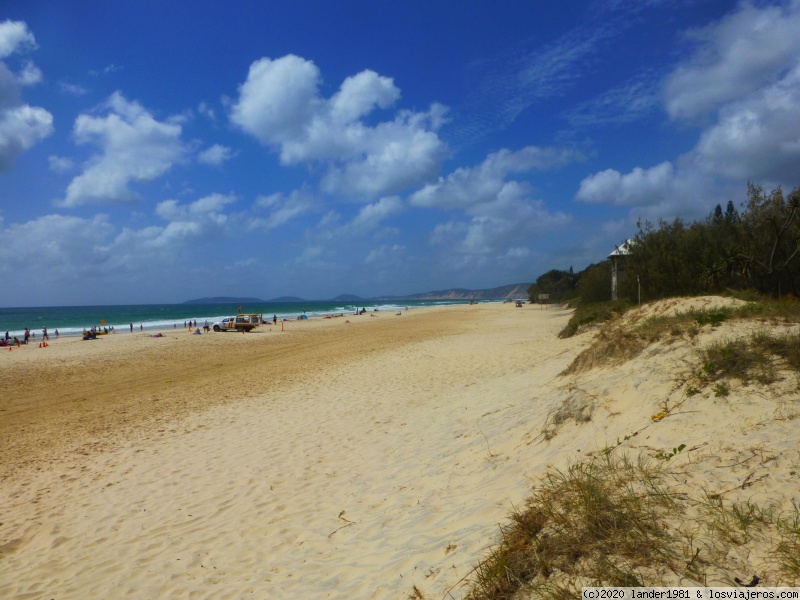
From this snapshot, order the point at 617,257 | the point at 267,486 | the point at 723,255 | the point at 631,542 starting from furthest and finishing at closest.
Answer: the point at 617,257 → the point at 723,255 → the point at 267,486 → the point at 631,542

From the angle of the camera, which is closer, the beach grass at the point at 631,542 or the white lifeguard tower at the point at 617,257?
the beach grass at the point at 631,542

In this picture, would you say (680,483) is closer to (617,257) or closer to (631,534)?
(631,534)

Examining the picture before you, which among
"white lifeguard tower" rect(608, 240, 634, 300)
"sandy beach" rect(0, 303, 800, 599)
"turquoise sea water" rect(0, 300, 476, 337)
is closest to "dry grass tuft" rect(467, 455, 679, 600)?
"sandy beach" rect(0, 303, 800, 599)

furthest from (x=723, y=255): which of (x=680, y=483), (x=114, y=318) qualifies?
(x=114, y=318)

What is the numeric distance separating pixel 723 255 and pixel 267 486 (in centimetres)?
1542

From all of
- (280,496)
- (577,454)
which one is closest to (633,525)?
(577,454)

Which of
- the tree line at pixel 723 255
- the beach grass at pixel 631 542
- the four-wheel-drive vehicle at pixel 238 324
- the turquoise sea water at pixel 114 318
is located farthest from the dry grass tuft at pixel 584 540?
the turquoise sea water at pixel 114 318

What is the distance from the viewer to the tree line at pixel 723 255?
12.9m

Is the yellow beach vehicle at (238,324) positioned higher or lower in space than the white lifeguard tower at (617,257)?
lower

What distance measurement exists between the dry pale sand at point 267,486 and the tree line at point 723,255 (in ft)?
22.4

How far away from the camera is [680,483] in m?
3.41

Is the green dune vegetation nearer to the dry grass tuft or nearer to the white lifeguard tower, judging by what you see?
the dry grass tuft

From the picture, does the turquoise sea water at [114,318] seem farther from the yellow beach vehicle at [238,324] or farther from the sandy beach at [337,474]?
the sandy beach at [337,474]

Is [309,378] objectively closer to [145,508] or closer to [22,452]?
[22,452]
